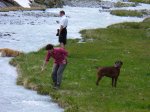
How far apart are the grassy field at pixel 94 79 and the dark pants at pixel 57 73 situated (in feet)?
1.70

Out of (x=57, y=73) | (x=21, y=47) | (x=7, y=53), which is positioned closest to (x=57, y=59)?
(x=57, y=73)

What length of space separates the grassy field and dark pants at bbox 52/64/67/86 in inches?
20.3

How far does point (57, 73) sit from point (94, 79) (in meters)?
3.97

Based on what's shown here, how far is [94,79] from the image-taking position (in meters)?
29.2

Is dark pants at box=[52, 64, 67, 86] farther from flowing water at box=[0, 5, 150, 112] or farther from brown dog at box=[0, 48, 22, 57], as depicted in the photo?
brown dog at box=[0, 48, 22, 57]

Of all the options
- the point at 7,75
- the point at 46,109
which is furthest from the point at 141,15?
the point at 46,109

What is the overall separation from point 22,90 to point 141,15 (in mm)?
86780

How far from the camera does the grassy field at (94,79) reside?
23.1 meters

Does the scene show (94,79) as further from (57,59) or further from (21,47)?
(21,47)

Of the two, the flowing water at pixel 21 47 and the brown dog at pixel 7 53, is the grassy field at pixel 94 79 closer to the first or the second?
the flowing water at pixel 21 47

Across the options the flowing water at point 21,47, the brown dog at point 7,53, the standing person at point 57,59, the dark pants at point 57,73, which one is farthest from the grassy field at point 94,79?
the brown dog at point 7,53

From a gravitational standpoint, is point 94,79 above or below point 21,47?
above

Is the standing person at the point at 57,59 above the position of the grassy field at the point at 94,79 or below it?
above

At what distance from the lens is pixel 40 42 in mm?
55125
